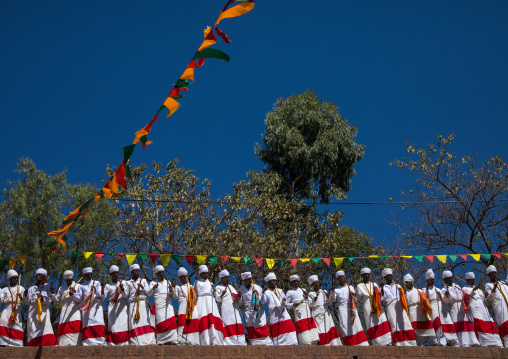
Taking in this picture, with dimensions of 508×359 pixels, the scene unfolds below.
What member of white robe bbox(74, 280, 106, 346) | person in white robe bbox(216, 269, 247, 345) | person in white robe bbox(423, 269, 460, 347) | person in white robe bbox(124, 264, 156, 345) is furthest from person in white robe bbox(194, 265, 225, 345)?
person in white robe bbox(423, 269, 460, 347)

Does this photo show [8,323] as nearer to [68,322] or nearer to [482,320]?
[68,322]

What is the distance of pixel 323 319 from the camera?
1270 cm

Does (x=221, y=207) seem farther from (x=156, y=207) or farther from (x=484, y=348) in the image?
(x=484, y=348)

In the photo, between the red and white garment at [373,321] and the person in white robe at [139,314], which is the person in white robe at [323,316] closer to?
the red and white garment at [373,321]

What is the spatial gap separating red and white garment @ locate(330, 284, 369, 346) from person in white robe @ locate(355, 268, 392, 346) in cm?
15

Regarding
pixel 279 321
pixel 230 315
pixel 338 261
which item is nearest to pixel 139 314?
pixel 230 315

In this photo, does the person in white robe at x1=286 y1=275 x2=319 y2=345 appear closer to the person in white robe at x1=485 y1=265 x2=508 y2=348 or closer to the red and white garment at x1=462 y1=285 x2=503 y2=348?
the red and white garment at x1=462 y1=285 x2=503 y2=348

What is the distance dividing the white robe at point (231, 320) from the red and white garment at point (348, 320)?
1973 millimetres

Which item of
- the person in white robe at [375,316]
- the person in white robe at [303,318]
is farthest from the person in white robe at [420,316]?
the person in white robe at [303,318]

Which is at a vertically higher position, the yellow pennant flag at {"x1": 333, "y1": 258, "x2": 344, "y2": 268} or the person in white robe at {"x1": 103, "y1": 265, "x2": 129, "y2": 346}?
the yellow pennant flag at {"x1": 333, "y1": 258, "x2": 344, "y2": 268}

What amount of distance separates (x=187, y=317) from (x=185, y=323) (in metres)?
0.19

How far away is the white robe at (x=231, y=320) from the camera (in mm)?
12367

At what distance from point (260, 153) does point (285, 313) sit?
16.9 meters

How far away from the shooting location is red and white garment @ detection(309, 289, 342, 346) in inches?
495
